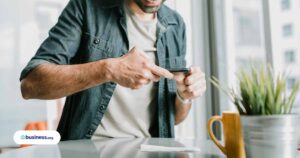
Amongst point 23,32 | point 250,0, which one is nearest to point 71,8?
point 23,32

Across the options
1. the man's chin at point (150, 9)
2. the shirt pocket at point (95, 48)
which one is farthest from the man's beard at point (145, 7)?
the shirt pocket at point (95, 48)

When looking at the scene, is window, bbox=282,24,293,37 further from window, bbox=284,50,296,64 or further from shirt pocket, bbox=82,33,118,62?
shirt pocket, bbox=82,33,118,62

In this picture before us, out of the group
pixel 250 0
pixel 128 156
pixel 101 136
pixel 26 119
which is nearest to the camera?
pixel 128 156

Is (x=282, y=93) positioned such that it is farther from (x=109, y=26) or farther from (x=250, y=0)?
(x=250, y=0)

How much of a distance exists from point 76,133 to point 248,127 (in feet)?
1.74

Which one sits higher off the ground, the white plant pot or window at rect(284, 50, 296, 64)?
window at rect(284, 50, 296, 64)

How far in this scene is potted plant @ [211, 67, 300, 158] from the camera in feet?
1.20

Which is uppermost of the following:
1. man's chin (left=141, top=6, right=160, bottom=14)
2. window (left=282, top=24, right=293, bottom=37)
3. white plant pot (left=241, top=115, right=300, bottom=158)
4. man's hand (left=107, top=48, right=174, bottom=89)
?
man's chin (left=141, top=6, right=160, bottom=14)

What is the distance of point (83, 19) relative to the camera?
33.5 inches

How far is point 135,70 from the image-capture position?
66 cm

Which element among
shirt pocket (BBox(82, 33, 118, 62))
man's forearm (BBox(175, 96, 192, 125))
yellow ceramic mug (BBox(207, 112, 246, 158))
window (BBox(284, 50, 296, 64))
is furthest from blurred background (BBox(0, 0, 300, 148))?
yellow ceramic mug (BBox(207, 112, 246, 158))

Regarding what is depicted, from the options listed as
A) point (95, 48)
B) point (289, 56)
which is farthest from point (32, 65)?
point (289, 56)

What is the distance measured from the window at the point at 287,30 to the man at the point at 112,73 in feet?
1.45

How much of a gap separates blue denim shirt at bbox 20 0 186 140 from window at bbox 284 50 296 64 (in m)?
0.45
